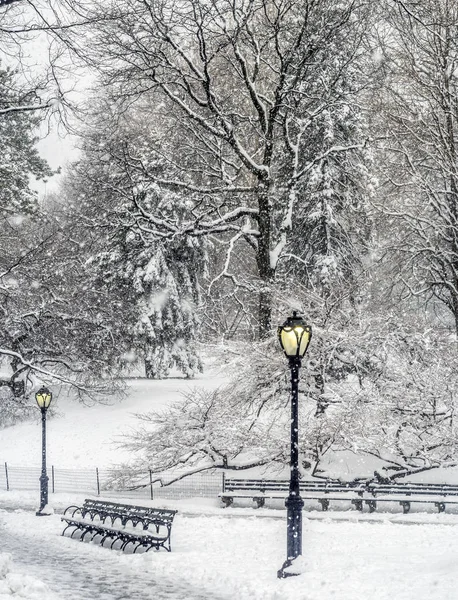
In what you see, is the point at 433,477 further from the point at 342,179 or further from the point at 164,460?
the point at 342,179

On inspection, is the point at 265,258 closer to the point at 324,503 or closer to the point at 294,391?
the point at 324,503

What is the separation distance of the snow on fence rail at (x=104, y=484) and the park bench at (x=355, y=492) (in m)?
1.54

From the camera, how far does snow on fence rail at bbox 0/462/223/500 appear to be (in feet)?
72.0

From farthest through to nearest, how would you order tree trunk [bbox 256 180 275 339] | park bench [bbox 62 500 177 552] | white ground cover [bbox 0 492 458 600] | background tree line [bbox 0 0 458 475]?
tree trunk [bbox 256 180 275 339] < background tree line [bbox 0 0 458 475] < park bench [bbox 62 500 177 552] < white ground cover [bbox 0 492 458 600]

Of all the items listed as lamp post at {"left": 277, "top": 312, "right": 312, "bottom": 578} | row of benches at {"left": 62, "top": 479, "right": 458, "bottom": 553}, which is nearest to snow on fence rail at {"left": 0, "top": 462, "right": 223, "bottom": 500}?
row of benches at {"left": 62, "top": 479, "right": 458, "bottom": 553}

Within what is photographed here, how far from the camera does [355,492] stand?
19.5 meters

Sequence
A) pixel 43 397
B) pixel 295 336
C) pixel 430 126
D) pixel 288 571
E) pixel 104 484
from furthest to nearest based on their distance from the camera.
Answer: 1. pixel 104 484
2. pixel 43 397
3. pixel 430 126
4. pixel 295 336
5. pixel 288 571

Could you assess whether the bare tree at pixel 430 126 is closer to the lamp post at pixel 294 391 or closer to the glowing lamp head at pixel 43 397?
the lamp post at pixel 294 391

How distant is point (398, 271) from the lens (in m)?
24.0

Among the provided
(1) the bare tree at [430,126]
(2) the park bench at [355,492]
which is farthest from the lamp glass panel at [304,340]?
(2) the park bench at [355,492]

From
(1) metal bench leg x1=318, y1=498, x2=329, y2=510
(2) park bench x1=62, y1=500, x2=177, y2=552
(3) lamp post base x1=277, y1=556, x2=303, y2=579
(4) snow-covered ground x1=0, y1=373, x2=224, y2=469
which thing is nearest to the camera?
(3) lamp post base x1=277, y1=556, x2=303, y2=579

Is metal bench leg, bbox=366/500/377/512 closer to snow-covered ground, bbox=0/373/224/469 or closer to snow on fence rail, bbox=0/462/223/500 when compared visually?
snow on fence rail, bbox=0/462/223/500

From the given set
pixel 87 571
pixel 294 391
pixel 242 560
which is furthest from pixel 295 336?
pixel 87 571

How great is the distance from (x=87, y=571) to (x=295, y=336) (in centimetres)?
599
